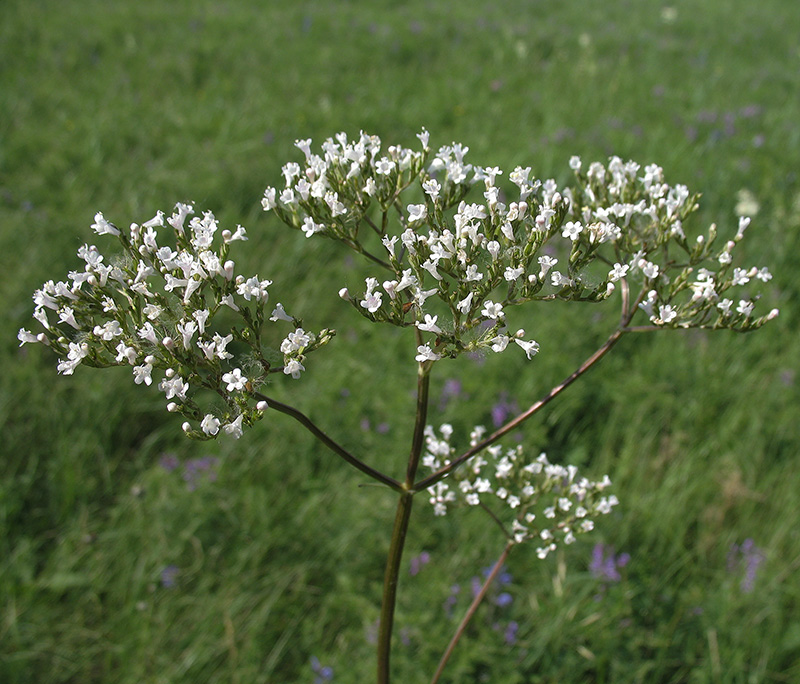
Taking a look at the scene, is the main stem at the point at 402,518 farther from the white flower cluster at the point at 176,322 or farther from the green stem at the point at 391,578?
the white flower cluster at the point at 176,322

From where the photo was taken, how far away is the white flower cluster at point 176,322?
1516 mm

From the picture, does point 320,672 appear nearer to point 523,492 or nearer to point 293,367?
point 523,492

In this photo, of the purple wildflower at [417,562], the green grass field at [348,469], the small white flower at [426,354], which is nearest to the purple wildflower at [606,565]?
the green grass field at [348,469]

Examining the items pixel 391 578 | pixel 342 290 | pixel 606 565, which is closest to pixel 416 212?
pixel 342 290

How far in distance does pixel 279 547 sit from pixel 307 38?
883 cm

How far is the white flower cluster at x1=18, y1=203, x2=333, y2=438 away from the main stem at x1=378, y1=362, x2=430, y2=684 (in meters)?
0.29

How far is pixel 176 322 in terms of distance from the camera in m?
1.58

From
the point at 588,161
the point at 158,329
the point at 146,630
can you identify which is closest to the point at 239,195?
the point at 588,161

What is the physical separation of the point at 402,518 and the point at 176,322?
80 centimetres

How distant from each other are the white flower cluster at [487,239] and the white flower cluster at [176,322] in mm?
239

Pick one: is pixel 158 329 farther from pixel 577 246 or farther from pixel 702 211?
pixel 702 211

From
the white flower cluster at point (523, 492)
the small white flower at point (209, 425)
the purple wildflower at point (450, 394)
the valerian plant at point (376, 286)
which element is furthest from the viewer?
the purple wildflower at point (450, 394)

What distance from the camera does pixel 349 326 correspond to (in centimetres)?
543

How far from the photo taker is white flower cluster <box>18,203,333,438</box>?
1516 mm
